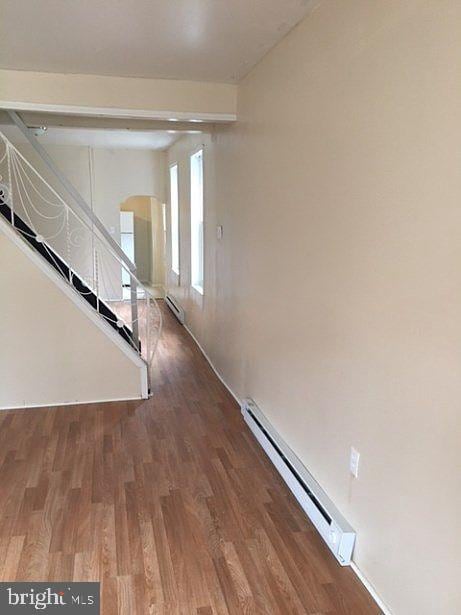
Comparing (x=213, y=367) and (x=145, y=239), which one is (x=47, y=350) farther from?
(x=145, y=239)

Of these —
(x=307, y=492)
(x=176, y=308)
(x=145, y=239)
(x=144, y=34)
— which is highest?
(x=144, y=34)

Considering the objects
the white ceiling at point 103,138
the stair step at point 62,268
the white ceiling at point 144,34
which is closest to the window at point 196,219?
the white ceiling at point 103,138

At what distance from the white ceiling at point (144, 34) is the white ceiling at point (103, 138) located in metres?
2.63

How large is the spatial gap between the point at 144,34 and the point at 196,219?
3.26 m

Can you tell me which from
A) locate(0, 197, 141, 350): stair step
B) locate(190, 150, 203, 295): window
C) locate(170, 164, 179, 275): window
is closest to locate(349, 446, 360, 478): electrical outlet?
locate(0, 197, 141, 350): stair step

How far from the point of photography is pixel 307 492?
2.52m

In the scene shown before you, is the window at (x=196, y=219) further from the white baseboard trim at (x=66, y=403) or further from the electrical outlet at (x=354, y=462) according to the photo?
the electrical outlet at (x=354, y=462)

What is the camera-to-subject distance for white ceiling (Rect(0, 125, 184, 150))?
596 centimetres

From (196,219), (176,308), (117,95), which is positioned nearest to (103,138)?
(196,219)

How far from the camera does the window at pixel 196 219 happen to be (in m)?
5.62

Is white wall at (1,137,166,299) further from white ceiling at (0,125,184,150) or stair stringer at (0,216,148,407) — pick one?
stair stringer at (0,216,148,407)

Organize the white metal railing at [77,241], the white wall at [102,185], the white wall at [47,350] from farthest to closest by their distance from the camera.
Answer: the white wall at [102,185] < the white metal railing at [77,241] < the white wall at [47,350]

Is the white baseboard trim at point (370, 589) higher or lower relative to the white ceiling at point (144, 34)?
lower

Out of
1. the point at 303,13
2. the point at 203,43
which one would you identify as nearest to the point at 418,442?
the point at 303,13
